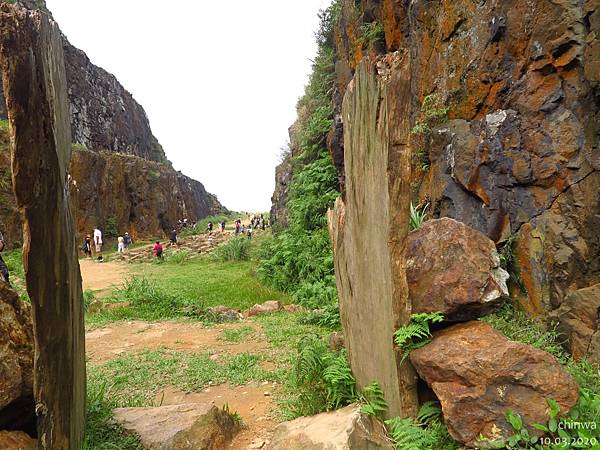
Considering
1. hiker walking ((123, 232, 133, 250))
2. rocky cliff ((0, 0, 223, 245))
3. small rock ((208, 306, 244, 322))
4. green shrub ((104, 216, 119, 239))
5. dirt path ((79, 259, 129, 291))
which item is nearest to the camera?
small rock ((208, 306, 244, 322))

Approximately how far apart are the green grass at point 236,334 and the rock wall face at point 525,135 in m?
3.99

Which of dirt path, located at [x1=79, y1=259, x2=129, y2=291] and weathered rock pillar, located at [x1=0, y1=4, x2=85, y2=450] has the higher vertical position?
weathered rock pillar, located at [x1=0, y1=4, x2=85, y2=450]

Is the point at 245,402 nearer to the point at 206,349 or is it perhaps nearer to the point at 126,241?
the point at 206,349

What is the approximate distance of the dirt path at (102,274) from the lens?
1248 centimetres

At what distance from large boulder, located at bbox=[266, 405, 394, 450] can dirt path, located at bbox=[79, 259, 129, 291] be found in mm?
10415

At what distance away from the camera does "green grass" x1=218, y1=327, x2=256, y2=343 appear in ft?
20.9

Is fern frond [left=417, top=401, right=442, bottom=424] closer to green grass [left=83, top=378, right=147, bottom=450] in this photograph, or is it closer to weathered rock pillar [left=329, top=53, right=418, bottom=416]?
weathered rock pillar [left=329, top=53, right=418, bottom=416]

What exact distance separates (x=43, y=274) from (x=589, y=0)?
6.93 metres

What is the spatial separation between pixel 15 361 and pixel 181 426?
1206 millimetres

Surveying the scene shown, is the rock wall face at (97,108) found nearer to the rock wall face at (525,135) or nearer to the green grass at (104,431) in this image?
the rock wall face at (525,135)

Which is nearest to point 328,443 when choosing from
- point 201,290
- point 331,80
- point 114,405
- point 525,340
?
point 114,405

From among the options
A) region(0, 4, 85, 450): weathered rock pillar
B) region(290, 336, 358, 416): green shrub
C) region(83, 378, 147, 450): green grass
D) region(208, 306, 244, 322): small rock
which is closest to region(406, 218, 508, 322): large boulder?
region(290, 336, 358, 416): green shrub

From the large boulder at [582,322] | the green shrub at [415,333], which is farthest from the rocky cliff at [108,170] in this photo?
the large boulder at [582,322]

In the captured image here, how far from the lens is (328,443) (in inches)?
103
